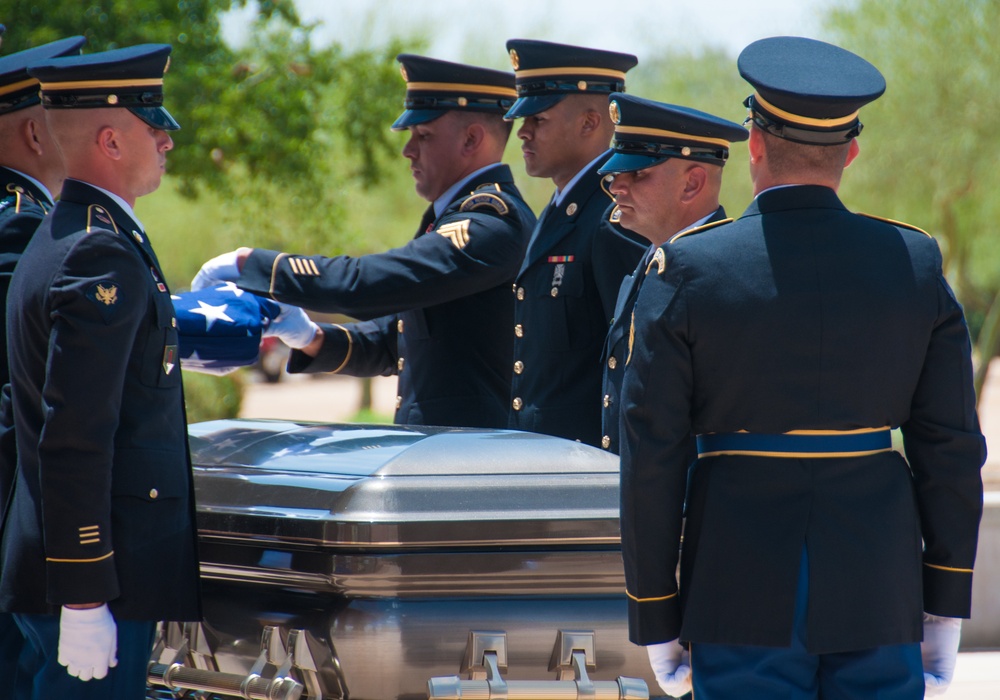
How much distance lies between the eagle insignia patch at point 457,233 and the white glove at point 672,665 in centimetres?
150

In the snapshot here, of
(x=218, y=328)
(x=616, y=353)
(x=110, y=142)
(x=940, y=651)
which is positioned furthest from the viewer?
(x=218, y=328)

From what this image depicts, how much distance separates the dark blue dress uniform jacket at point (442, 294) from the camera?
340 centimetres

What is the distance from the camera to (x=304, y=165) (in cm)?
808

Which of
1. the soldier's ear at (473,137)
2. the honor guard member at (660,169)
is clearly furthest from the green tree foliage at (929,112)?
the honor guard member at (660,169)

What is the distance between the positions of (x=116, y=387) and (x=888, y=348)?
140cm

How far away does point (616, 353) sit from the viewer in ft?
9.80

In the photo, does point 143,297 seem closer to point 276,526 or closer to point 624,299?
point 276,526

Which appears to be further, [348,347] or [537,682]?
[348,347]

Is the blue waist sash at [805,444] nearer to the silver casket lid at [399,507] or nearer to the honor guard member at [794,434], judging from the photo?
the honor guard member at [794,434]

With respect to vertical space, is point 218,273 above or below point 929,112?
below

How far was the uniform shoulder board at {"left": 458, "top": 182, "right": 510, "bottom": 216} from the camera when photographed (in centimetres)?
357

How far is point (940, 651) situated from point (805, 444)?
50cm

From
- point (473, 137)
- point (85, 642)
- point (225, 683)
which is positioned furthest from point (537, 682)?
point (473, 137)

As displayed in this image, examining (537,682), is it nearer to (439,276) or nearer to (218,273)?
(439,276)
